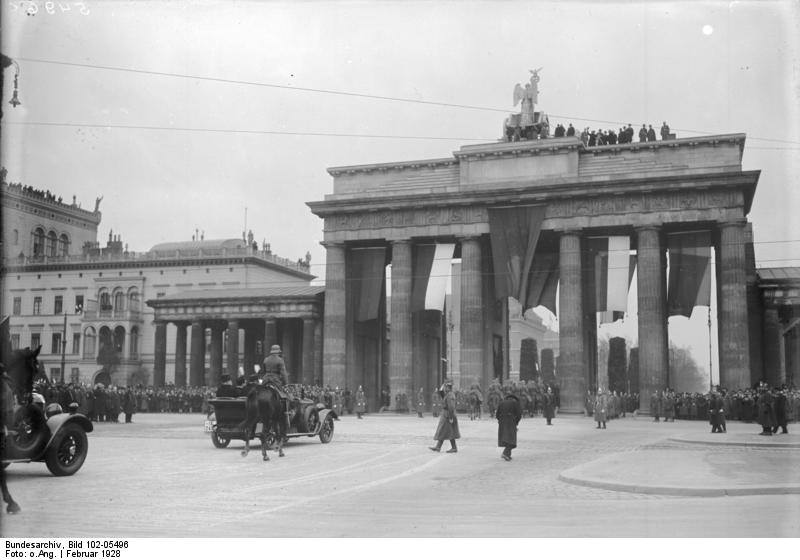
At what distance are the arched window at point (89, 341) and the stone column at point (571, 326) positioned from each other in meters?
53.8

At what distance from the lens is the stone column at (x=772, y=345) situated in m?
52.2

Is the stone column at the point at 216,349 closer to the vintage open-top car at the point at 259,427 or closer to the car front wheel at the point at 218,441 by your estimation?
the vintage open-top car at the point at 259,427

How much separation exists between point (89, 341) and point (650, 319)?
6010 centimetres

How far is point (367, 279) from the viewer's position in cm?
5781

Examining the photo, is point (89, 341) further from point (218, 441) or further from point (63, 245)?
point (218, 441)

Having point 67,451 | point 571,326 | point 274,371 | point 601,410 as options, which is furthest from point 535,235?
point 67,451

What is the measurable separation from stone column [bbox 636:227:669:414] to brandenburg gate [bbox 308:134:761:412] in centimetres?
8

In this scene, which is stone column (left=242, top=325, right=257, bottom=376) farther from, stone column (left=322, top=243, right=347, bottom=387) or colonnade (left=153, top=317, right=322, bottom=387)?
stone column (left=322, top=243, right=347, bottom=387)

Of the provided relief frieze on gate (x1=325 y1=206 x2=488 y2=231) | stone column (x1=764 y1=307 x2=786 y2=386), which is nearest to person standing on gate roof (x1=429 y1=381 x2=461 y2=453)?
relief frieze on gate (x1=325 y1=206 x2=488 y2=231)

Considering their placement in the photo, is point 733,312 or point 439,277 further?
→ point 439,277

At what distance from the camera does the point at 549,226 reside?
52.3 metres

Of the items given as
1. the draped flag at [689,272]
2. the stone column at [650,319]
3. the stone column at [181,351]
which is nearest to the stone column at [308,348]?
the stone column at [181,351]

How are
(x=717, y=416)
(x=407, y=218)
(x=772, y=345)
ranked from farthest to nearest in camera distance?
(x=407, y=218) < (x=772, y=345) < (x=717, y=416)

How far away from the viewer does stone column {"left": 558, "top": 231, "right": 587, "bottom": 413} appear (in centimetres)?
5069
